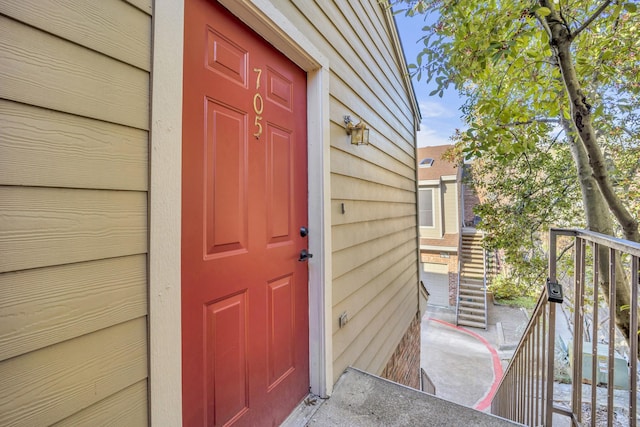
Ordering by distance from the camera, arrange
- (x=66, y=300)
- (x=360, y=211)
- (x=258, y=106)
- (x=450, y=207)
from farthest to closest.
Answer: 1. (x=450, y=207)
2. (x=360, y=211)
3. (x=258, y=106)
4. (x=66, y=300)

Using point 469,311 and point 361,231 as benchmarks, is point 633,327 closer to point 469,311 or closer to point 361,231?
point 361,231

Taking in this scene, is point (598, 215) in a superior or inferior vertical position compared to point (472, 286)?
superior

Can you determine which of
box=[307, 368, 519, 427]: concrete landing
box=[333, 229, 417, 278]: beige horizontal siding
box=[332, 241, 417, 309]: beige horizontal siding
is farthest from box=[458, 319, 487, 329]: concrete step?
box=[307, 368, 519, 427]: concrete landing

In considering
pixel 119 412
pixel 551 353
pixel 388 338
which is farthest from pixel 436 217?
pixel 119 412

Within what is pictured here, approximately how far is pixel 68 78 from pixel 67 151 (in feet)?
0.62

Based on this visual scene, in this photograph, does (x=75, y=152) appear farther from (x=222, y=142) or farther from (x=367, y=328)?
(x=367, y=328)

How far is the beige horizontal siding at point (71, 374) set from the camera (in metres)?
0.64

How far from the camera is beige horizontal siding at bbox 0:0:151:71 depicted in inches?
26.5

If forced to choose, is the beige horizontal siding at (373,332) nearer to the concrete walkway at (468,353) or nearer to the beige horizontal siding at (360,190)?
the beige horizontal siding at (360,190)

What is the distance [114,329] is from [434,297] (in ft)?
37.7

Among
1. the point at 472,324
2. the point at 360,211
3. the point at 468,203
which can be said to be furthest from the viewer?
the point at 468,203

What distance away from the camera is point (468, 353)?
23.6 feet

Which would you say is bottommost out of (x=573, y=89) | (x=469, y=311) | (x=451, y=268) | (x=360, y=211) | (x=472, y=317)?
(x=472, y=317)

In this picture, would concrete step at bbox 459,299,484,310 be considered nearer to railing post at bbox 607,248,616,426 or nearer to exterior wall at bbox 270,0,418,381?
exterior wall at bbox 270,0,418,381
